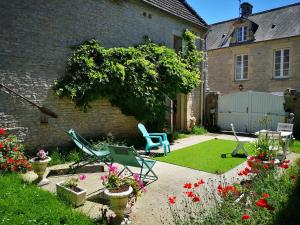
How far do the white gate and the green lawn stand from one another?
3.53m

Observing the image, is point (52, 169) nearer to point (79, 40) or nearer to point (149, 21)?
point (79, 40)

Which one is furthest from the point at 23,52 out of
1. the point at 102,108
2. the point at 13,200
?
the point at 13,200

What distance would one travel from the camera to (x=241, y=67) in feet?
61.5

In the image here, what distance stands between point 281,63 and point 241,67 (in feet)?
8.74

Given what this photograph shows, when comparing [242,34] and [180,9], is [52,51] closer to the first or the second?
[180,9]

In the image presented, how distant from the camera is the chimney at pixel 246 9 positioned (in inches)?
809

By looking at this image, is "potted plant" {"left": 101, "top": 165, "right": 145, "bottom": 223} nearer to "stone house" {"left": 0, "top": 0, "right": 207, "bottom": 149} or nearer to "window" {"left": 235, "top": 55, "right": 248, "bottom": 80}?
"stone house" {"left": 0, "top": 0, "right": 207, "bottom": 149}

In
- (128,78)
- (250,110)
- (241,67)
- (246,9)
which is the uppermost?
(246,9)

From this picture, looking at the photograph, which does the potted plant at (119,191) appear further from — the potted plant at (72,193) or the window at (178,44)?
the window at (178,44)

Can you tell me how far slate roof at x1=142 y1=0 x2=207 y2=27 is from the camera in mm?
11755

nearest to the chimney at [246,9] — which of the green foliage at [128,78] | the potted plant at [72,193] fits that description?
the green foliage at [128,78]

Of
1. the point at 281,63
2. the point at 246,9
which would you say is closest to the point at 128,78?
the point at 281,63

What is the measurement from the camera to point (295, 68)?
16.2 m

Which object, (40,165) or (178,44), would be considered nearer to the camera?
(40,165)
